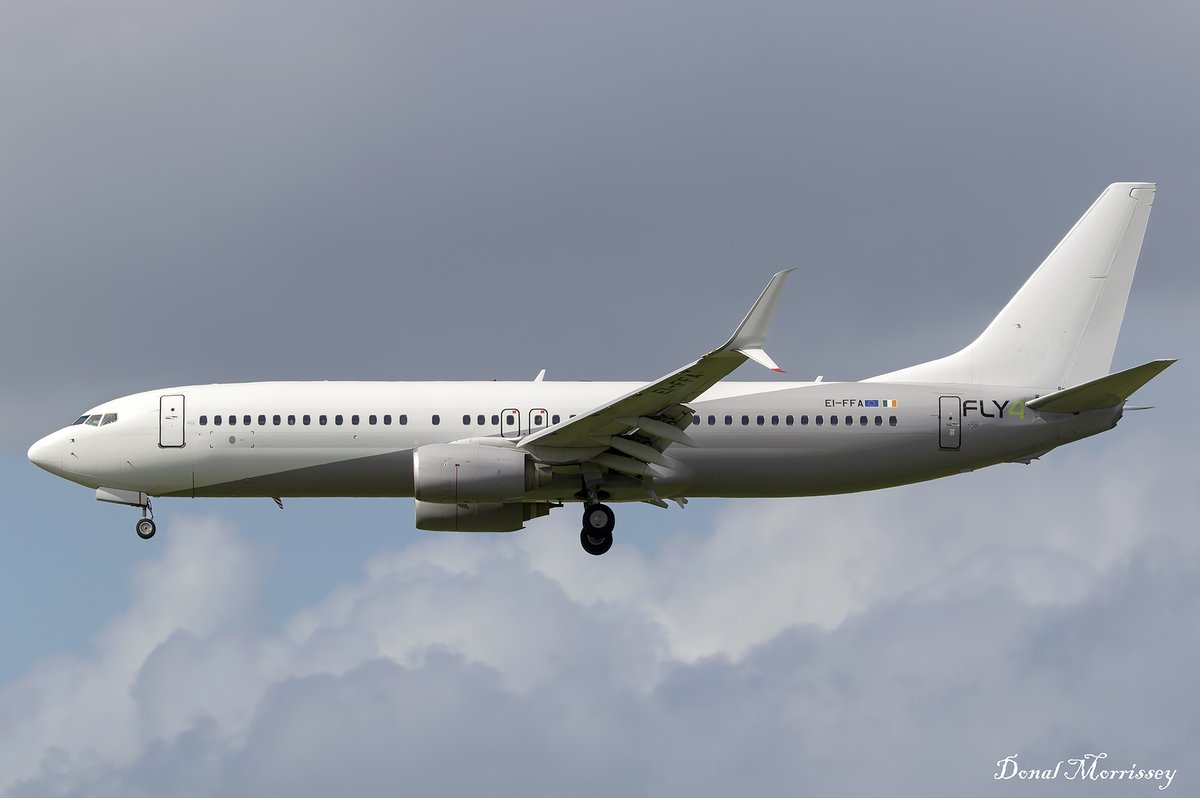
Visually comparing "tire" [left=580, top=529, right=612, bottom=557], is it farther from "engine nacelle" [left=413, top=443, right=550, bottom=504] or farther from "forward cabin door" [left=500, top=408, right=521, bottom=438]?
"forward cabin door" [left=500, top=408, right=521, bottom=438]

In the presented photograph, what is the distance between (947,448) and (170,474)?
2004 centimetres

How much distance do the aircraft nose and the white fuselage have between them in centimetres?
4

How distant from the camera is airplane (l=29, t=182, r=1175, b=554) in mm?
45125

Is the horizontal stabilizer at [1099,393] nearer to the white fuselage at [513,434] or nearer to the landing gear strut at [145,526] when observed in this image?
the white fuselage at [513,434]

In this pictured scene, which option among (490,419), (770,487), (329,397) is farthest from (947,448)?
(329,397)

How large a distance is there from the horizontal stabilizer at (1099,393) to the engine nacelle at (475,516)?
531 inches

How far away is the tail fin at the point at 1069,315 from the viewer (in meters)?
48.0

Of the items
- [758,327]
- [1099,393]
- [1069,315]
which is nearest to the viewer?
[758,327]

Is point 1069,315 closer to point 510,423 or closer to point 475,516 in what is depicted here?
point 510,423

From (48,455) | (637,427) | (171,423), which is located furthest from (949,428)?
(48,455)

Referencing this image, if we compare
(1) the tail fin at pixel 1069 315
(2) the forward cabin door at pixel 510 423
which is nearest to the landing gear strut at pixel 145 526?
(2) the forward cabin door at pixel 510 423

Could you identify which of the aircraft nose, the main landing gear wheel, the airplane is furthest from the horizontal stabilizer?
the aircraft nose

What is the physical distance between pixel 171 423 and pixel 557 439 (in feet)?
33.3

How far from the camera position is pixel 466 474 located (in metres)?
43.2
